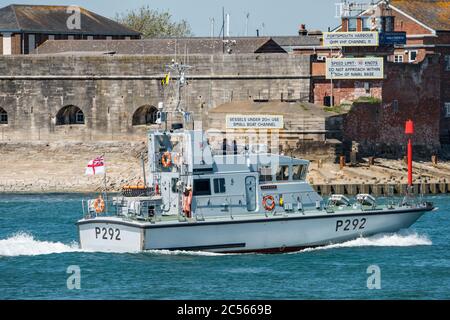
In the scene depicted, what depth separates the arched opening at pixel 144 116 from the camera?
6425cm

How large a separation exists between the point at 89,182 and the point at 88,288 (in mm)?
27669

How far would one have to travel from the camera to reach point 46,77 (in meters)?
64.4

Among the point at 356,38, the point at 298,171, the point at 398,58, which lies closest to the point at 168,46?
the point at 398,58

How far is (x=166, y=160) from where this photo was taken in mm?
36219

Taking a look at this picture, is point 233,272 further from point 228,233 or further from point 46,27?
point 46,27

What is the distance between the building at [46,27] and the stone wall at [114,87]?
29.1 ft

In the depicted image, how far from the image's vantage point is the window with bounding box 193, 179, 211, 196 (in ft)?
117

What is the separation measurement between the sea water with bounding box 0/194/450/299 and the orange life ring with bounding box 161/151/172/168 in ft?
A: 8.37

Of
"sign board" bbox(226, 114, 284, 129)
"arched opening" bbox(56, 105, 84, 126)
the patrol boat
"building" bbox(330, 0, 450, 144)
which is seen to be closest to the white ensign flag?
the patrol boat

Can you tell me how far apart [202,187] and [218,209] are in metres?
0.70

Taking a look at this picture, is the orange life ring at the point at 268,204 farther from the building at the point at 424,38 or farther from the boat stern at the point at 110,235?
the building at the point at 424,38
